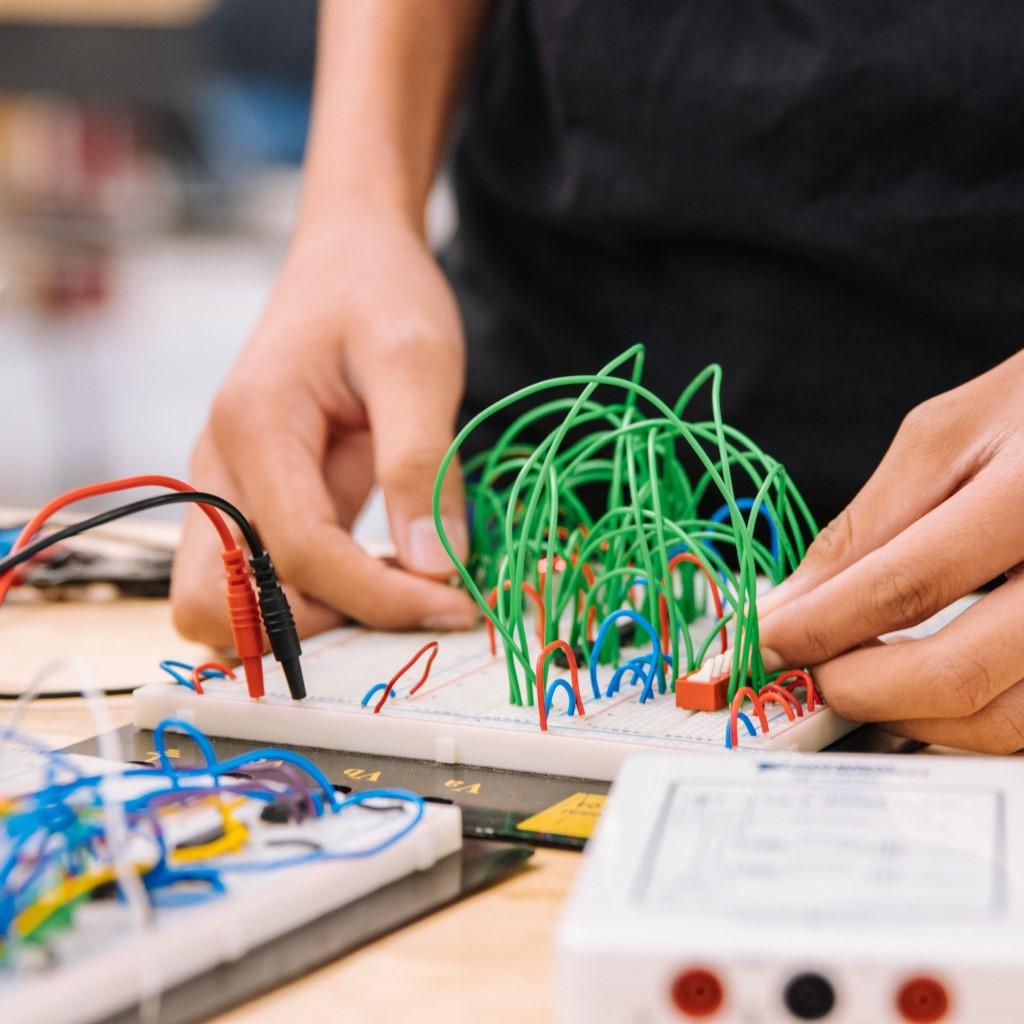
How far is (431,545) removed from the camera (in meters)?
0.98

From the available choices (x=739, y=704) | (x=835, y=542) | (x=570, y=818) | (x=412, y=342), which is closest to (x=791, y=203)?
(x=412, y=342)

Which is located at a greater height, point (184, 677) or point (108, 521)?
point (108, 521)

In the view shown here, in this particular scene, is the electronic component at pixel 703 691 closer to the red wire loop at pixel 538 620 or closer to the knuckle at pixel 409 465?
the red wire loop at pixel 538 620

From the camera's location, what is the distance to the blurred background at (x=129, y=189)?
5.42 m

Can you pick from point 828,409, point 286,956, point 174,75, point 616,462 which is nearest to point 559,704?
point 616,462

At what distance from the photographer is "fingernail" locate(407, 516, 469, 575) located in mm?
965

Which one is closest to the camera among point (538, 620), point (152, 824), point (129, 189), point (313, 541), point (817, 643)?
point (152, 824)

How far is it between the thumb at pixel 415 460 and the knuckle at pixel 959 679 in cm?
38

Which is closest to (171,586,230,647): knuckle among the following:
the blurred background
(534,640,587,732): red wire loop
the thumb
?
the thumb

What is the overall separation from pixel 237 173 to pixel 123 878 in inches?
255

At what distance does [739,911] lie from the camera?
41 cm

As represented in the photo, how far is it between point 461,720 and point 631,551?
0.21m

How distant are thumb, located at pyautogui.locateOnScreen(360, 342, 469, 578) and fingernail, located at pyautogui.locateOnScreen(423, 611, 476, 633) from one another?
45 millimetres

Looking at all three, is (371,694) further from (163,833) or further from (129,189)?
(129,189)
